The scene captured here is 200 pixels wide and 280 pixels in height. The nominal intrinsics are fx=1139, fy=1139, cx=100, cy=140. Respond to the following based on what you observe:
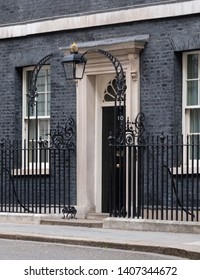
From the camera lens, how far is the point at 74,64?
70.7 feet

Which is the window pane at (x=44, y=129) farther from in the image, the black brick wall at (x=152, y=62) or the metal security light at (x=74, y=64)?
the metal security light at (x=74, y=64)

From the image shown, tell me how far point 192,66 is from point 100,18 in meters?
2.35

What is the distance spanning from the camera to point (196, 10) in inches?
807

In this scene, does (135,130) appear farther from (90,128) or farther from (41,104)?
(41,104)

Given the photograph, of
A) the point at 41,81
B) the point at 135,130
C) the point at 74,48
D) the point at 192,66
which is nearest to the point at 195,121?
the point at 192,66

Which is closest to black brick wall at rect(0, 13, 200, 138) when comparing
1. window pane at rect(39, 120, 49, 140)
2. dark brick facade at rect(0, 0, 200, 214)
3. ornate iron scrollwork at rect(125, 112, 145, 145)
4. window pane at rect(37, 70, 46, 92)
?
dark brick facade at rect(0, 0, 200, 214)

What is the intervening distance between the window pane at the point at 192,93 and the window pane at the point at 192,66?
13 centimetres

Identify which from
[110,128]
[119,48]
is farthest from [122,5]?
[110,128]

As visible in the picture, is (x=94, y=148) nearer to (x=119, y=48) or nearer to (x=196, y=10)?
(x=119, y=48)

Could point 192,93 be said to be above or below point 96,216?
above

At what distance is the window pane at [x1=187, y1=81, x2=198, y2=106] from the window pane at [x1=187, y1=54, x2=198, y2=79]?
0.13m

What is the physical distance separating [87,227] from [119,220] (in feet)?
3.10

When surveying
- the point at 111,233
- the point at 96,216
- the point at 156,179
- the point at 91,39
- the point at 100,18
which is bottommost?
the point at 111,233

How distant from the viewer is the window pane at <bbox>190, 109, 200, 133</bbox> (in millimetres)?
20922
